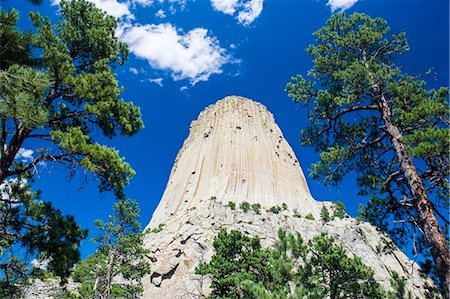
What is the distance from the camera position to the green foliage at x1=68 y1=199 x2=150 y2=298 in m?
20.8

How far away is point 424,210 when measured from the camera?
658cm

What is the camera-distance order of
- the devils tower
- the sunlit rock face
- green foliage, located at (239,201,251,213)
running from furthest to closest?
the sunlit rock face
green foliage, located at (239,201,251,213)
the devils tower

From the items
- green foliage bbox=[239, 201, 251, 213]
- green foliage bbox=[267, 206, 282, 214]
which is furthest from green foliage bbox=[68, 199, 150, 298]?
green foliage bbox=[267, 206, 282, 214]

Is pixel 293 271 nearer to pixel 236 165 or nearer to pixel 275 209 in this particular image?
pixel 275 209

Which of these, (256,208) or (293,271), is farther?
(256,208)

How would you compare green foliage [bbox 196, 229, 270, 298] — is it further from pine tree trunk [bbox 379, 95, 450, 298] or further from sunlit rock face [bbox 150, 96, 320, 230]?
sunlit rock face [bbox 150, 96, 320, 230]

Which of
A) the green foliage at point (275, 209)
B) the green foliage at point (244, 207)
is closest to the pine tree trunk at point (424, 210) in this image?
the green foliage at point (244, 207)

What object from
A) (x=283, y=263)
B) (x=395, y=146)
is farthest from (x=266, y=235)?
(x=395, y=146)

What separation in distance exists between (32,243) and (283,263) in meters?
6.90

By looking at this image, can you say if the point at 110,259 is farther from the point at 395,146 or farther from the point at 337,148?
the point at 395,146

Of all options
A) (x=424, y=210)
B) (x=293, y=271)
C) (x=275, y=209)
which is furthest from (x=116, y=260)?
(x=275, y=209)

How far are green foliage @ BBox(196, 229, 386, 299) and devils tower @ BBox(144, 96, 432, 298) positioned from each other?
5653 mm

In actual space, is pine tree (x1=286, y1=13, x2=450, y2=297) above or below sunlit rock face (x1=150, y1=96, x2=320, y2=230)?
below

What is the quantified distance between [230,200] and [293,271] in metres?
40.7
